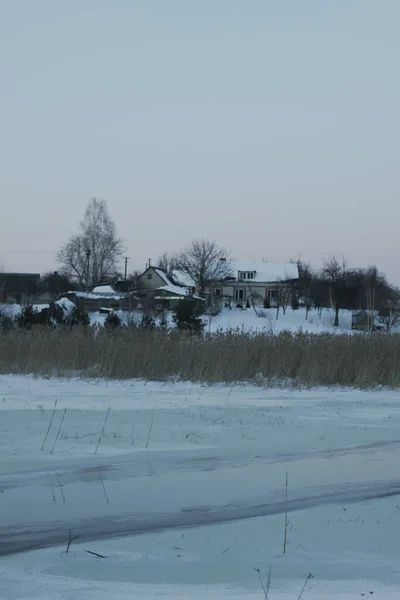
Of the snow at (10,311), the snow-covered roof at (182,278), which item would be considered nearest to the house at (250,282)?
the snow-covered roof at (182,278)

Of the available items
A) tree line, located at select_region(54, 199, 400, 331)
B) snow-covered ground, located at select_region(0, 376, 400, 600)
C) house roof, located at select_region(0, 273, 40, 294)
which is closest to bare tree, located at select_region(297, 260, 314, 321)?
tree line, located at select_region(54, 199, 400, 331)

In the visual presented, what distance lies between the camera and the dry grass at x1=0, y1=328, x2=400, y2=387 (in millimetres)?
15836

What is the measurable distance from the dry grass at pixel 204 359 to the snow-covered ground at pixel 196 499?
3.61 m

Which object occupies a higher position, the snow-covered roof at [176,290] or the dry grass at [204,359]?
the snow-covered roof at [176,290]

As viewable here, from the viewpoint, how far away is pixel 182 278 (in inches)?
3688

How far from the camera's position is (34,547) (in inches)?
193

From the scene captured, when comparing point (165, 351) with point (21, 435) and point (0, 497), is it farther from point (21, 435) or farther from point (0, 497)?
point (0, 497)

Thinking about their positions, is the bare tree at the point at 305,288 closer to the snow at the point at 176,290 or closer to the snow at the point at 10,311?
the snow at the point at 176,290

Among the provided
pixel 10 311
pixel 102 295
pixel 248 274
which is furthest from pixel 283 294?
pixel 10 311

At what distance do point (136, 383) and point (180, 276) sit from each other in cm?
7910

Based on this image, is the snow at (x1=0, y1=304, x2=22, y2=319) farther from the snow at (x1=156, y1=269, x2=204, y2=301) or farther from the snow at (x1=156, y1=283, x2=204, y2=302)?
the snow at (x1=156, y1=269, x2=204, y2=301)

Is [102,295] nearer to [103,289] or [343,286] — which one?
[103,289]

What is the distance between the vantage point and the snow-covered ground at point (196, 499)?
171 inches

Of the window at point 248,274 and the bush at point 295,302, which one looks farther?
the window at point 248,274
